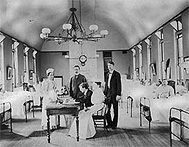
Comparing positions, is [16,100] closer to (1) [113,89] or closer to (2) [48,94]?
(2) [48,94]

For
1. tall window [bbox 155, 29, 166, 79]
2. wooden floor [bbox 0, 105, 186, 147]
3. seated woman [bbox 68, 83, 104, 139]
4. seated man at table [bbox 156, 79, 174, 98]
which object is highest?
tall window [bbox 155, 29, 166, 79]

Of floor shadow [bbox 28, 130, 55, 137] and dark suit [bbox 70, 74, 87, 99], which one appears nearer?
floor shadow [bbox 28, 130, 55, 137]

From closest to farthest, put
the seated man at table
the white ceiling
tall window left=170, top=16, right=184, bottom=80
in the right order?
the seated man at table, the white ceiling, tall window left=170, top=16, right=184, bottom=80

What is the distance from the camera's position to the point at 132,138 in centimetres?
446

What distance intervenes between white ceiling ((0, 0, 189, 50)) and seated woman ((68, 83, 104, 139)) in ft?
4.89

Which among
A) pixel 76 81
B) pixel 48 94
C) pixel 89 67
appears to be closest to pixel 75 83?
pixel 76 81

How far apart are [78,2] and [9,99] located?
103 inches

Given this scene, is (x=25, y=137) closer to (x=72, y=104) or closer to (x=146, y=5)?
(x=72, y=104)

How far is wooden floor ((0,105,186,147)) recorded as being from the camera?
4.15 meters

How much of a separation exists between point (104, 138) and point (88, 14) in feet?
9.74

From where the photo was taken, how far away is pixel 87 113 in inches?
182

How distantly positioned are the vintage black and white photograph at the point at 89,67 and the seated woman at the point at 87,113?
17 mm

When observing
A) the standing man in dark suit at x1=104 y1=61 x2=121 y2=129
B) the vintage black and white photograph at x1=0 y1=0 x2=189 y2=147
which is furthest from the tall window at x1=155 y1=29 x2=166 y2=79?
the standing man in dark suit at x1=104 y1=61 x2=121 y2=129

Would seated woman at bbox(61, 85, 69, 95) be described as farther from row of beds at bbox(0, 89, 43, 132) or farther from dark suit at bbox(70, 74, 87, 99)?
row of beds at bbox(0, 89, 43, 132)
